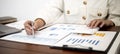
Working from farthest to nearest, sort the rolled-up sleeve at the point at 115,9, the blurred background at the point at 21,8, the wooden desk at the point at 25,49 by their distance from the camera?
the blurred background at the point at 21,8
the rolled-up sleeve at the point at 115,9
the wooden desk at the point at 25,49

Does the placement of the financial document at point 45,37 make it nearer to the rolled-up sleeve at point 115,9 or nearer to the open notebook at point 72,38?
the open notebook at point 72,38

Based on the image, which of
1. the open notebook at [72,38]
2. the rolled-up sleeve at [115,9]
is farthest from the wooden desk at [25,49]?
the rolled-up sleeve at [115,9]

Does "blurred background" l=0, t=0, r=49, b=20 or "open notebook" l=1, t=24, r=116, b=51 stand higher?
"blurred background" l=0, t=0, r=49, b=20

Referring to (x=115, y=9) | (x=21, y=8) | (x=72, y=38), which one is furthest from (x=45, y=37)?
(x=21, y=8)

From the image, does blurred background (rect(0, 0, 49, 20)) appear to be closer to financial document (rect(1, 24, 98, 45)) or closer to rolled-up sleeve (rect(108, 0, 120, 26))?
rolled-up sleeve (rect(108, 0, 120, 26))

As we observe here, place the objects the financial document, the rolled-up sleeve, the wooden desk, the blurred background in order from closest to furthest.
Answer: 1. the wooden desk
2. the financial document
3. the rolled-up sleeve
4. the blurred background

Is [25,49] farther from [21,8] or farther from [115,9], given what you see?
[21,8]

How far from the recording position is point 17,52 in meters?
0.71

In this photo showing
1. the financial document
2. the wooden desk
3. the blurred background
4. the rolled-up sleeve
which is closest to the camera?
the wooden desk

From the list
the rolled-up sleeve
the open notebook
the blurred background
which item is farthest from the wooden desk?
the blurred background

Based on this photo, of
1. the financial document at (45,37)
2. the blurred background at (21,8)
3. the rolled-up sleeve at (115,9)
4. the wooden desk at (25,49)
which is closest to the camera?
the wooden desk at (25,49)

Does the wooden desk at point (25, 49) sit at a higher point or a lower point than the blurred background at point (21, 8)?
lower

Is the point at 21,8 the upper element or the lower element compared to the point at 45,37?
upper

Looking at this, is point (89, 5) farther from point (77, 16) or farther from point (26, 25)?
point (26, 25)
